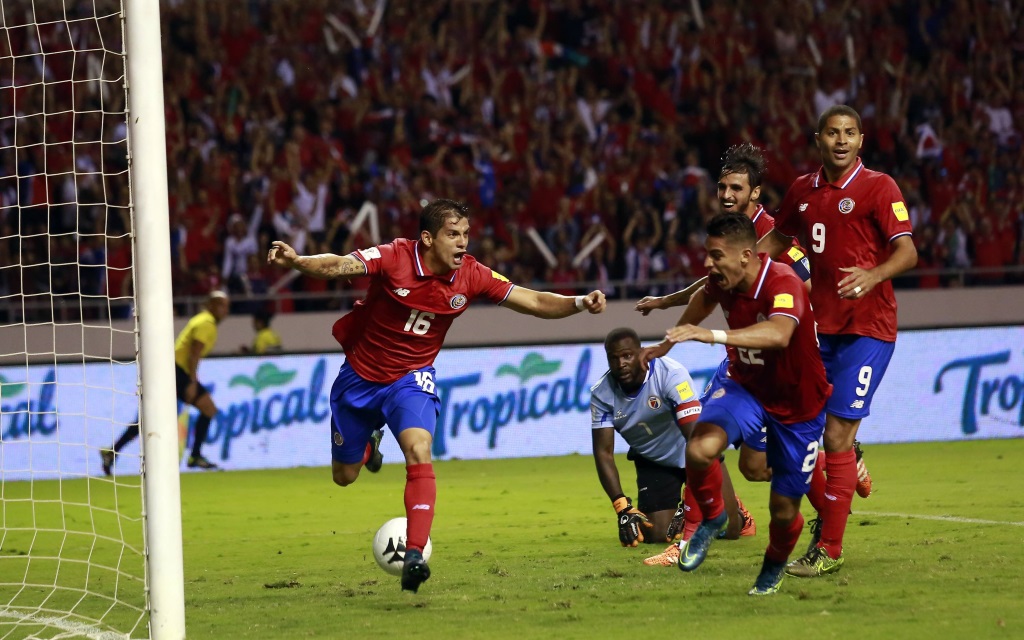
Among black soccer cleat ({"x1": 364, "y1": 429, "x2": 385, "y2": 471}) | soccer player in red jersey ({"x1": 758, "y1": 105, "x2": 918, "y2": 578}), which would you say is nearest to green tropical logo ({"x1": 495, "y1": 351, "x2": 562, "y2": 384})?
black soccer cleat ({"x1": 364, "y1": 429, "x2": 385, "y2": 471})

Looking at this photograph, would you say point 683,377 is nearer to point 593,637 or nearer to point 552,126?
point 593,637

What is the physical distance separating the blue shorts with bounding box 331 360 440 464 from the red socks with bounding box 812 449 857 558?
2126 millimetres

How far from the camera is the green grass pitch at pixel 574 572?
18.5 feet

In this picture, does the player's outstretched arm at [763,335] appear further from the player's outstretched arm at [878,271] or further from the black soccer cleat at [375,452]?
the black soccer cleat at [375,452]

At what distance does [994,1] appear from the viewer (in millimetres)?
21391

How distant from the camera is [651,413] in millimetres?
8469

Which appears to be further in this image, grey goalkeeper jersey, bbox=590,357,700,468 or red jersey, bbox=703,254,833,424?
grey goalkeeper jersey, bbox=590,357,700,468

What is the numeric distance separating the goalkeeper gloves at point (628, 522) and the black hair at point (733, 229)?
252 centimetres

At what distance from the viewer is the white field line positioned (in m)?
5.84

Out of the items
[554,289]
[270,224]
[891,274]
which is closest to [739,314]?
[891,274]

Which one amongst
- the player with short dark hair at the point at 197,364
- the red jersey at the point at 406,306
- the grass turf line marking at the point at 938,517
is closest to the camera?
the red jersey at the point at 406,306

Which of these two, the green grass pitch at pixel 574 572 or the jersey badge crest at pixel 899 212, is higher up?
the jersey badge crest at pixel 899 212

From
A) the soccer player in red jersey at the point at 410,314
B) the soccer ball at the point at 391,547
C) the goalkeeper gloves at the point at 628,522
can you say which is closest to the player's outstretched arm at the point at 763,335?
the soccer player in red jersey at the point at 410,314

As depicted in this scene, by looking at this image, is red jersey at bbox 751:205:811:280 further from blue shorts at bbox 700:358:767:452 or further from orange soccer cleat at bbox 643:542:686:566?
orange soccer cleat at bbox 643:542:686:566
